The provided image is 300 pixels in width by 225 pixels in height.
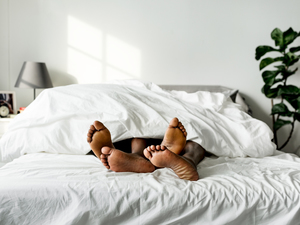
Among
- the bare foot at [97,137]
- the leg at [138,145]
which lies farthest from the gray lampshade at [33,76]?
the bare foot at [97,137]

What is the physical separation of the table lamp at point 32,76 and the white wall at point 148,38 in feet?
0.83

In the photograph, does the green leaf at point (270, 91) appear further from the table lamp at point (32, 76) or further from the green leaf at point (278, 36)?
the table lamp at point (32, 76)

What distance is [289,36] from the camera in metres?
2.77

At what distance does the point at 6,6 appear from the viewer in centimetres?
322

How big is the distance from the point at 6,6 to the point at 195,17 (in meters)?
1.90

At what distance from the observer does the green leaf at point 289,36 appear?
2754mm

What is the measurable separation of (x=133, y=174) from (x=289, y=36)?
211cm

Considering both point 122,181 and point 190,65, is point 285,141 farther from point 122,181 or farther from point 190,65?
point 122,181

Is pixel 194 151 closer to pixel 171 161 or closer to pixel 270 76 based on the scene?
pixel 171 161

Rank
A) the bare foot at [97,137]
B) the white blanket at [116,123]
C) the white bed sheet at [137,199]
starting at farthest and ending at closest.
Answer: the white blanket at [116,123], the bare foot at [97,137], the white bed sheet at [137,199]

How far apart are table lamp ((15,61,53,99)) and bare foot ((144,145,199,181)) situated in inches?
79.2

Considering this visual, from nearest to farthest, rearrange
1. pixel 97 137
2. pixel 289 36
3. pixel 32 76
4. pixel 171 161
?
1. pixel 171 161
2. pixel 97 137
3. pixel 289 36
4. pixel 32 76

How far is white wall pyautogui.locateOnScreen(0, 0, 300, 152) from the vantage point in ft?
10.4

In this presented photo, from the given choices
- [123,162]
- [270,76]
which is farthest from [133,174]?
[270,76]
